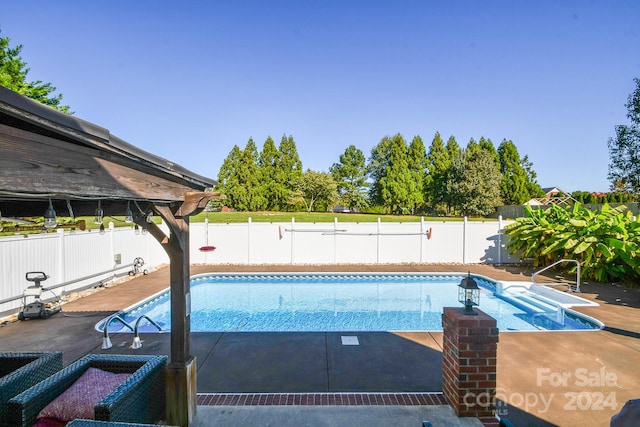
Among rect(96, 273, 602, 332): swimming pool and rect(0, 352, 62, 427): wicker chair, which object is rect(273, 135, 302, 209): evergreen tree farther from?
rect(0, 352, 62, 427): wicker chair

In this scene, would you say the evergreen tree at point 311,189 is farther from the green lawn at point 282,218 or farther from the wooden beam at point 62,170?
the wooden beam at point 62,170

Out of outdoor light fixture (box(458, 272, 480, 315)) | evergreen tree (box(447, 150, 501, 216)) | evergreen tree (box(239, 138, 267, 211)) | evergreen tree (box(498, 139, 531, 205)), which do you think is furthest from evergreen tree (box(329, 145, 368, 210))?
outdoor light fixture (box(458, 272, 480, 315))

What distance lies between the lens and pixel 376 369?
167 inches

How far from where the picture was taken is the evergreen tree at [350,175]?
3978cm

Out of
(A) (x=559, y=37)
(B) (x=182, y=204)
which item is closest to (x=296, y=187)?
(A) (x=559, y=37)

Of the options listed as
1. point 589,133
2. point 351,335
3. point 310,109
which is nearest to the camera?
point 351,335

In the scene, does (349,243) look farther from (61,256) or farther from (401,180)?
(401,180)

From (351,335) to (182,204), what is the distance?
3815 mm

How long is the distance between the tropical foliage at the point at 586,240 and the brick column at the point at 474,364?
797cm

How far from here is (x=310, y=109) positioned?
20.7m

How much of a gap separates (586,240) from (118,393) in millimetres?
11643

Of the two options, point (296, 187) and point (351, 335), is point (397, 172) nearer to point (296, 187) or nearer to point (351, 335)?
point (296, 187)

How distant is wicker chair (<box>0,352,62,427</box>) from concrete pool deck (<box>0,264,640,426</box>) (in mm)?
1464

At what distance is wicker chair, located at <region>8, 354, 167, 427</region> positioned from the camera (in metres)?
2.27
